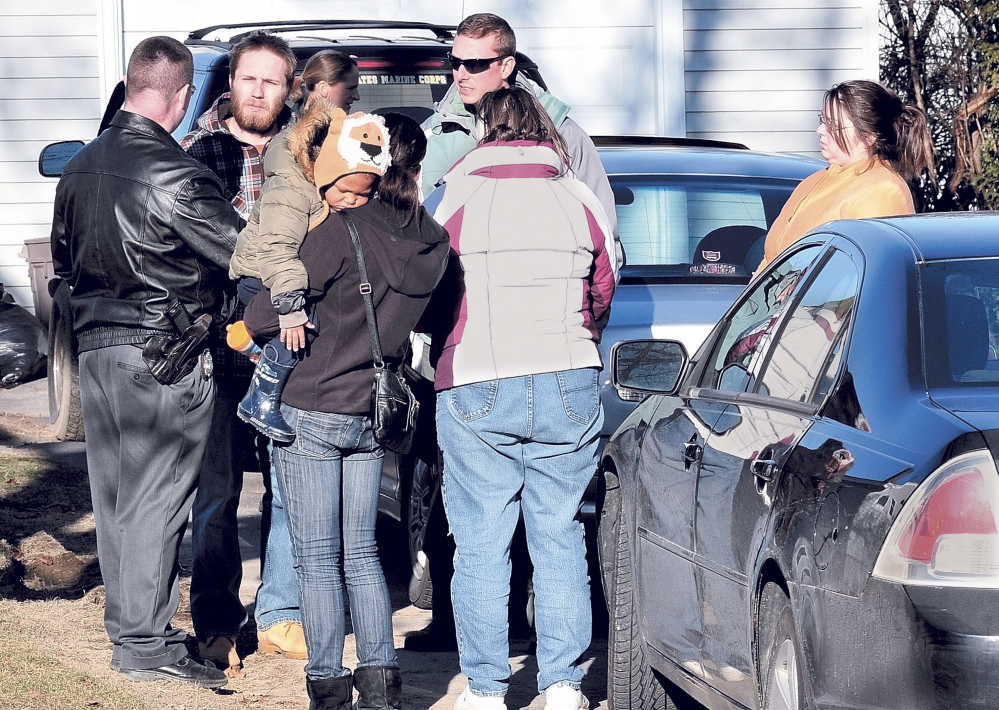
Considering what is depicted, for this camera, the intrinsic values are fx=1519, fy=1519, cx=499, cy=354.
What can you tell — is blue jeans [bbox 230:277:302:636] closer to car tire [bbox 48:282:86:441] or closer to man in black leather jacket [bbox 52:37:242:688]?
man in black leather jacket [bbox 52:37:242:688]

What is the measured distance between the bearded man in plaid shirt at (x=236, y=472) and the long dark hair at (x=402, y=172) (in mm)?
1166

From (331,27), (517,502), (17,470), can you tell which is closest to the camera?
A: (517,502)

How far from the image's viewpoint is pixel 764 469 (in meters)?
3.51

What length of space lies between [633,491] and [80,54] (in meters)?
10.5

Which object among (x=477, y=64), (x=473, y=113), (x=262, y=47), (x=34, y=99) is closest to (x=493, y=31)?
(x=477, y=64)

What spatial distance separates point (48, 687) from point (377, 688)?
106cm

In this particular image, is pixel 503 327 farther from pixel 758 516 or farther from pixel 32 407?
pixel 32 407

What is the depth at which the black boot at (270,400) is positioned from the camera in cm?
441

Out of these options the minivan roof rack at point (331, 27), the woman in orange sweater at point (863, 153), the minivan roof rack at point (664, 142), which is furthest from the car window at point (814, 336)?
the minivan roof rack at point (331, 27)

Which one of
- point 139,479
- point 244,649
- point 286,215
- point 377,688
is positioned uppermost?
point 286,215

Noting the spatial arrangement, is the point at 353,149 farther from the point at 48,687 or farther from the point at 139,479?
the point at 48,687

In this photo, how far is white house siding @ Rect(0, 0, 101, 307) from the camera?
13734 mm

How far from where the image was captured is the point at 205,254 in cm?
488

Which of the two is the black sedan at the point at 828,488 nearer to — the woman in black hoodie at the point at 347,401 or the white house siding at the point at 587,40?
the woman in black hoodie at the point at 347,401
